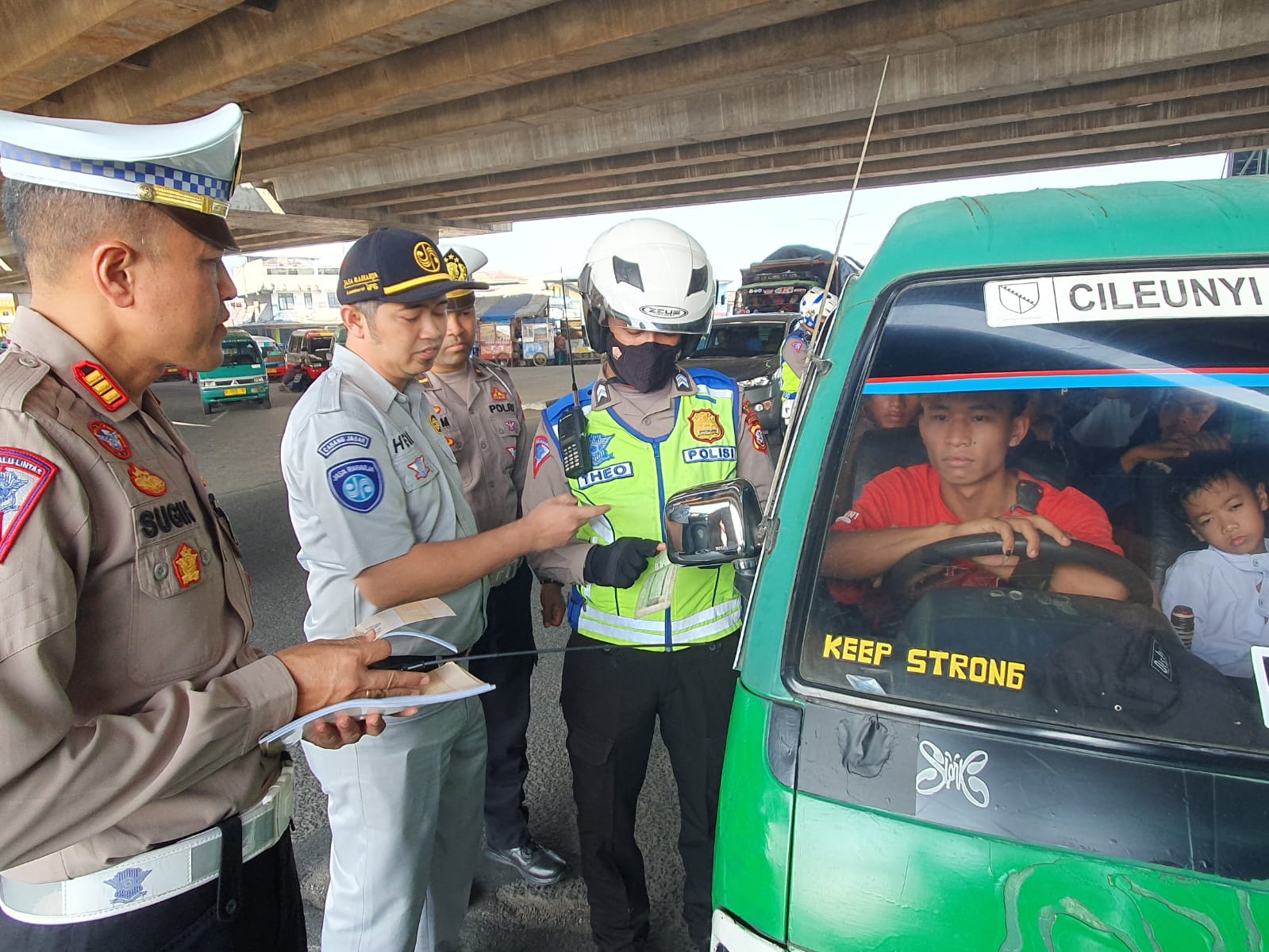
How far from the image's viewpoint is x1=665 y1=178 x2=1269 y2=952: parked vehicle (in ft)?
3.51

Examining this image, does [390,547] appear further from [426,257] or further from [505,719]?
[505,719]

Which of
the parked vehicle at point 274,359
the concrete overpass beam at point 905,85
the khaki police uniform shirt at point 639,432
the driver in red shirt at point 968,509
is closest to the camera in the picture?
the driver in red shirt at point 968,509

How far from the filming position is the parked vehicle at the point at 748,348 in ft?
32.1

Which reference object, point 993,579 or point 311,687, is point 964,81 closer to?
point 993,579

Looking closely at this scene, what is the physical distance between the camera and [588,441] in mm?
2162

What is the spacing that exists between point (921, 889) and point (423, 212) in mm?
23917

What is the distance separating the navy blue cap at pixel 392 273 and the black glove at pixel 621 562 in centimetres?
80

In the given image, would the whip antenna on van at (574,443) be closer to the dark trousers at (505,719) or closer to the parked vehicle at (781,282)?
the dark trousers at (505,719)

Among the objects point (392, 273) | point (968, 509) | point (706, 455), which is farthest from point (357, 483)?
point (968, 509)

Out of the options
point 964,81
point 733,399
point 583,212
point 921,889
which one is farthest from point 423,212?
point 921,889

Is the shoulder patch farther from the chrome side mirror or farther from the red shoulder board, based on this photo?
the chrome side mirror

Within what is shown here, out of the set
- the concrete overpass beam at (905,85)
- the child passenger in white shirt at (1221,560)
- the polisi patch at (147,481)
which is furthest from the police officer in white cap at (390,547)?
the concrete overpass beam at (905,85)

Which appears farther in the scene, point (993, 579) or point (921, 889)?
→ point (993, 579)


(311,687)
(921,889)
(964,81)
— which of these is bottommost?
(921,889)
